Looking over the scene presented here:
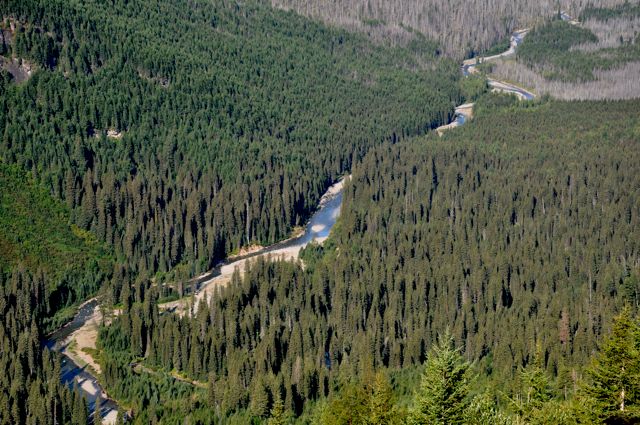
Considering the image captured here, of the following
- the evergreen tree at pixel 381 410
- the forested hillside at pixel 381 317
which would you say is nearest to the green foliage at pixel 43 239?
the forested hillside at pixel 381 317

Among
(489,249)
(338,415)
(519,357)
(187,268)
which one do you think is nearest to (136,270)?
(187,268)

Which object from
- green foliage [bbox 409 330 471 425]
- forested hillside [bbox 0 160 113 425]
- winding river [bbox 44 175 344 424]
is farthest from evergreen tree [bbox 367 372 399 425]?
winding river [bbox 44 175 344 424]

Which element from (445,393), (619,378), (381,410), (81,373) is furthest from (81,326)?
(619,378)

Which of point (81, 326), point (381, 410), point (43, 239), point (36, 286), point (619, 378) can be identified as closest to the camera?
point (381, 410)

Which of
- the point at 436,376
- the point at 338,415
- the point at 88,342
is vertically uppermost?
the point at 436,376

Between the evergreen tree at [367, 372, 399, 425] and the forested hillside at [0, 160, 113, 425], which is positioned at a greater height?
the evergreen tree at [367, 372, 399, 425]

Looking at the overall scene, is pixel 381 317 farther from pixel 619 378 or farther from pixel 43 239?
pixel 619 378

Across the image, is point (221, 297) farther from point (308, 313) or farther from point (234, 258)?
point (234, 258)

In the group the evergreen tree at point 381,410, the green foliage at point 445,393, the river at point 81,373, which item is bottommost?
the river at point 81,373

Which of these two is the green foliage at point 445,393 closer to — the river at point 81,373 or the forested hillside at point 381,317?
the forested hillside at point 381,317

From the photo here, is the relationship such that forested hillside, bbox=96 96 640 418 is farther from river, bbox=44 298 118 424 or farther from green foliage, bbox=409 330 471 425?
green foliage, bbox=409 330 471 425

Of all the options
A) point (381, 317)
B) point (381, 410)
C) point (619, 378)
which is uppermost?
point (619, 378)
